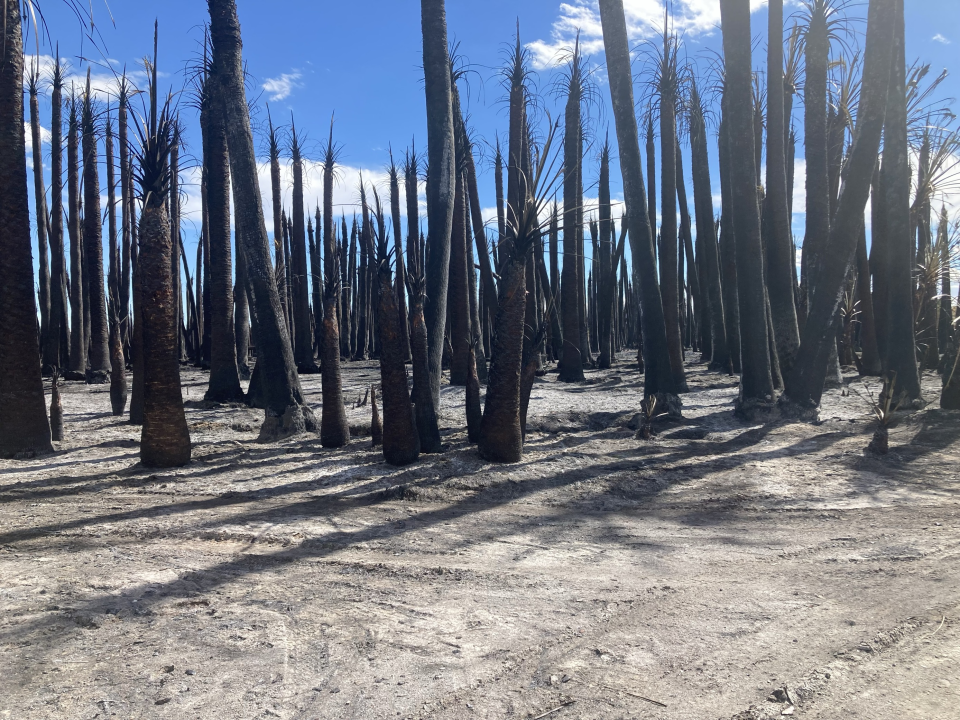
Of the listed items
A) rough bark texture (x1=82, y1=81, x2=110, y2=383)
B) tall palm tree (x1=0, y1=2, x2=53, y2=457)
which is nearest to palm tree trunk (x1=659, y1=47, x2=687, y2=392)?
tall palm tree (x1=0, y1=2, x2=53, y2=457)

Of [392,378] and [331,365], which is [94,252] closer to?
[331,365]

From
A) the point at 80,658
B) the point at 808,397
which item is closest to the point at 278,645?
the point at 80,658

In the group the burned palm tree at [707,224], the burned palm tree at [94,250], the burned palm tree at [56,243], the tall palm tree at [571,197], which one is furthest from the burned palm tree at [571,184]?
the burned palm tree at [56,243]

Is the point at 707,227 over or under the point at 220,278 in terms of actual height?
over

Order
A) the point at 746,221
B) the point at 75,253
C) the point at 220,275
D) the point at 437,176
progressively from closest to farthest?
the point at 437,176 → the point at 746,221 → the point at 220,275 → the point at 75,253

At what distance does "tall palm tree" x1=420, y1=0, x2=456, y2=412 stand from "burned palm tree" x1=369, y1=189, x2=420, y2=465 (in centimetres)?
74

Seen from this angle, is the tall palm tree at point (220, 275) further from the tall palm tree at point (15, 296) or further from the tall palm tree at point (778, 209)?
the tall palm tree at point (778, 209)

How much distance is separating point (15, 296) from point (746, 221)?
9.75 meters

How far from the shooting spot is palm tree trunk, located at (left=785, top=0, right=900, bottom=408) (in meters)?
8.92

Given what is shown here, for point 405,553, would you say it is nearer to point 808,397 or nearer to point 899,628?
point 899,628

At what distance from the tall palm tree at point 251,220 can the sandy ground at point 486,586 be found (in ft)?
5.42

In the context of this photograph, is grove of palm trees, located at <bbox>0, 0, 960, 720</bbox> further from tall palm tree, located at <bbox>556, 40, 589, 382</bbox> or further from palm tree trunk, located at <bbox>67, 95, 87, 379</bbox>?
palm tree trunk, located at <bbox>67, 95, 87, 379</bbox>

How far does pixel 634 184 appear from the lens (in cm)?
973

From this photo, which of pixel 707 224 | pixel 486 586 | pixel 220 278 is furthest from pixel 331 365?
pixel 707 224
